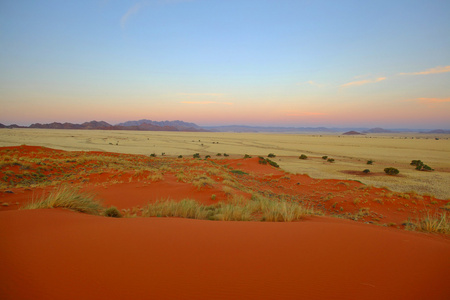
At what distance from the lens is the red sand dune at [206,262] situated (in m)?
2.38

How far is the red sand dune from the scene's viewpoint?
238 centimetres

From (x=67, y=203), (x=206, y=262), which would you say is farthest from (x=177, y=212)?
(x=206, y=262)

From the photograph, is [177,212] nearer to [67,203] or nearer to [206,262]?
[67,203]

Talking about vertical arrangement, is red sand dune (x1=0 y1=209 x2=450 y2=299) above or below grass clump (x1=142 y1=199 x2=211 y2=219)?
above

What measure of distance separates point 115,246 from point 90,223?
4.09ft

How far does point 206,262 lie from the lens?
9.68 ft

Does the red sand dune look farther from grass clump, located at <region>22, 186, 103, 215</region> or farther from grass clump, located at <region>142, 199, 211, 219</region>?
grass clump, located at <region>142, 199, 211, 219</region>

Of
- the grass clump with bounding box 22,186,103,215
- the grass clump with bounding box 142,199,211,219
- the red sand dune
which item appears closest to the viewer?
the red sand dune

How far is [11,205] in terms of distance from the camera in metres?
7.12

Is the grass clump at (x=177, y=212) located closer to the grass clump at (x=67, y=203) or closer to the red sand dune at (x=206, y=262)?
the grass clump at (x=67, y=203)

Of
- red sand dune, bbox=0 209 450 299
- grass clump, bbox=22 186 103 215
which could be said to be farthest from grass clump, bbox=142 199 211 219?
red sand dune, bbox=0 209 450 299

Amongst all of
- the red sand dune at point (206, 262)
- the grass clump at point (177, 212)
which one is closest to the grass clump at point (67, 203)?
the red sand dune at point (206, 262)

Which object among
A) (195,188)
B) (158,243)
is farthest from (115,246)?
(195,188)

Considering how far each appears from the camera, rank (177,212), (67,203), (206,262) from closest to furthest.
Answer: (206,262) → (67,203) → (177,212)
